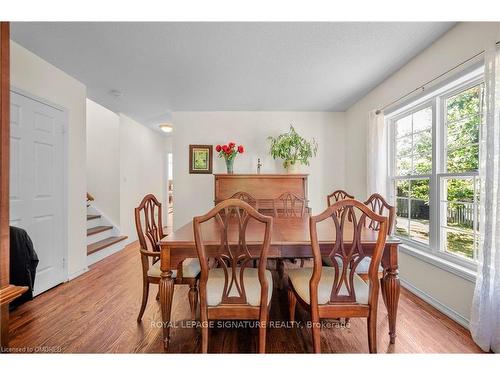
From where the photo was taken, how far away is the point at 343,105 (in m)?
3.87

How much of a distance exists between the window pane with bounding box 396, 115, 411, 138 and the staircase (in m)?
4.39

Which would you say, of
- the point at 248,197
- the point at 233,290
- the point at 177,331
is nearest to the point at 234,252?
the point at 233,290

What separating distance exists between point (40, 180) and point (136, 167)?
7.71 feet

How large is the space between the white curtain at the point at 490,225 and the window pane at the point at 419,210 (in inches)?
33.6

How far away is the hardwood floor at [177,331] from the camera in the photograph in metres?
1.62

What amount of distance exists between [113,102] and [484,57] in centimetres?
426

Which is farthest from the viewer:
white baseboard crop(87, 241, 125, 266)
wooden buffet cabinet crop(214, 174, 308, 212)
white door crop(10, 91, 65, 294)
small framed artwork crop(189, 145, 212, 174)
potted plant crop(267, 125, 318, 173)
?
small framed artwork crop(189, 145, 212, 174)

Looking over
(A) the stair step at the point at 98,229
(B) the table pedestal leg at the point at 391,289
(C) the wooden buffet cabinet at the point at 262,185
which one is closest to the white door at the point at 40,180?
(A) the stair step at the point at 98,229

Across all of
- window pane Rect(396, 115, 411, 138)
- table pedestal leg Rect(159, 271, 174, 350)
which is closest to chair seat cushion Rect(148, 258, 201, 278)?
table pedestal leg Rect(159, 271, 174, 350)

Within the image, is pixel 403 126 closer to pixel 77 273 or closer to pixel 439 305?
pixel 439 305

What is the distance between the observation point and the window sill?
72.9 inches

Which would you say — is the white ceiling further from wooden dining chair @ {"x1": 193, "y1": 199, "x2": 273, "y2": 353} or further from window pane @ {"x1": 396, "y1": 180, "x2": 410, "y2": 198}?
wooden dining chair @ {"x1": 193, "y1": 199, "x2": 273, "y2": 353}
